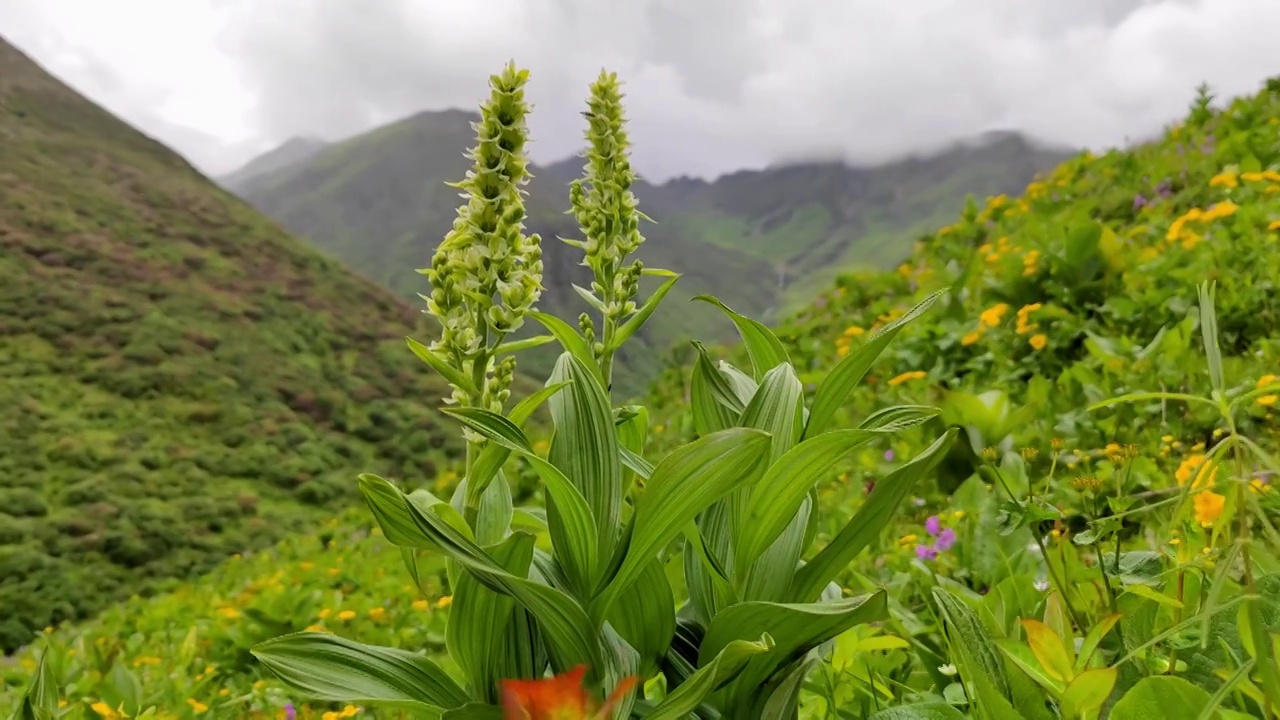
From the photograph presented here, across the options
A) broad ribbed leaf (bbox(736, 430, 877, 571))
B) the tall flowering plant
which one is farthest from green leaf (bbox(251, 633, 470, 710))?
broad ribbed leaf (bbox(736, 430, 877, 571))

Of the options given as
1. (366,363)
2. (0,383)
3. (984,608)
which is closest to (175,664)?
(984,608)

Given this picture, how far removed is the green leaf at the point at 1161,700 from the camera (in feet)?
3.44

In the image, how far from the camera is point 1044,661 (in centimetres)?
121

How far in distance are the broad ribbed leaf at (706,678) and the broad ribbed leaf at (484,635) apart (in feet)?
1.05

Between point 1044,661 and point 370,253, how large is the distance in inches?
8397

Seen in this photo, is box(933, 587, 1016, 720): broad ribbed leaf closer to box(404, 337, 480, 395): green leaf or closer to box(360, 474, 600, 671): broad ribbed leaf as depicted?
box(360, 474, 600, 671): broad ribbed leaf

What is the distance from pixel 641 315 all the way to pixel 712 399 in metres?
0.25

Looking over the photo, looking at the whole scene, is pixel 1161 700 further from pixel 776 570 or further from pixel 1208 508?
pixel 1208 508

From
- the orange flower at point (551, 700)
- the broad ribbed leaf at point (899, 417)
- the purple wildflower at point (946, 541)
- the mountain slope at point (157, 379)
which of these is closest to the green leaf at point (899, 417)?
the broad ribbed leaf at point (899, 417)

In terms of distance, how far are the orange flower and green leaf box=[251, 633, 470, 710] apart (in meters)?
0.57

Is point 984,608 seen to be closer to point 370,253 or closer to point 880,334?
point 880,334

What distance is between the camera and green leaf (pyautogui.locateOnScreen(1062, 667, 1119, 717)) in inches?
43.1

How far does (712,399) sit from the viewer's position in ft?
5.49

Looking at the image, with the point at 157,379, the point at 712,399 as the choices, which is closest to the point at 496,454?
the point at 712,399
